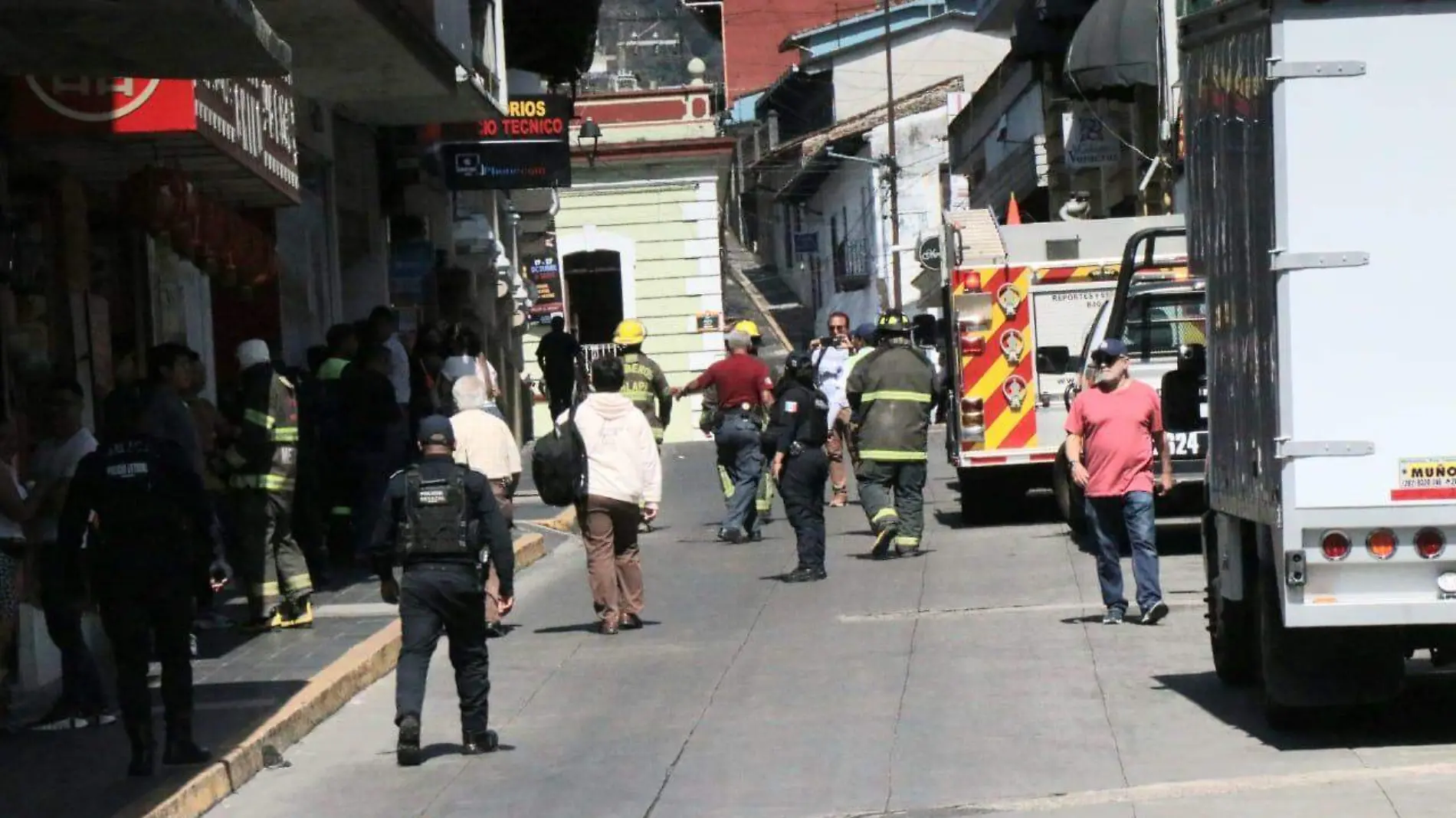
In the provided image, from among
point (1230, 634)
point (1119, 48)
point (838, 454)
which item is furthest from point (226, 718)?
point (1119, 48)

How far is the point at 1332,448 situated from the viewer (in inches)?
341

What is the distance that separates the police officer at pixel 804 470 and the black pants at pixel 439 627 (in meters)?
6.63

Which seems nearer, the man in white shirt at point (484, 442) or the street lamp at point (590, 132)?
the man in white shirt at point (484, 442)

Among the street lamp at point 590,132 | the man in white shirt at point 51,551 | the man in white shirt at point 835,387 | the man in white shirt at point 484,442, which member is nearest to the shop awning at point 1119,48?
the man in white shirt at point 835,387

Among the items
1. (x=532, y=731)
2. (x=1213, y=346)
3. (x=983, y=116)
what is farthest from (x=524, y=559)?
(x=983, y=116)

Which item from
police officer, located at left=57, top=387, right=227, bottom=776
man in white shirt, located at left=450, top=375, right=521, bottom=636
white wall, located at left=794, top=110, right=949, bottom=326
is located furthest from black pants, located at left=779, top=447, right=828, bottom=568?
white wall, located at left=794, top=110, right=949, bottom=326

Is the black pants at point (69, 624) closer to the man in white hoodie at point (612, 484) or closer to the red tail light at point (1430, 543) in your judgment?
the man in white hoodie at point (612, 484)

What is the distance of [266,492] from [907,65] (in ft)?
175

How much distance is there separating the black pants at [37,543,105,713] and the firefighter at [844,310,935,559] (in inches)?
312

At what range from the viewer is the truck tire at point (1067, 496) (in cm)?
1830

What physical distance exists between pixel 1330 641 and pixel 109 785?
491cm

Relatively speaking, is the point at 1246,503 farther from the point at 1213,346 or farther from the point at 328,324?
the point at 328,324

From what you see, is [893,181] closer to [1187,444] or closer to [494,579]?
[1187,444]

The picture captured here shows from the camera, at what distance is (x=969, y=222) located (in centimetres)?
2088
